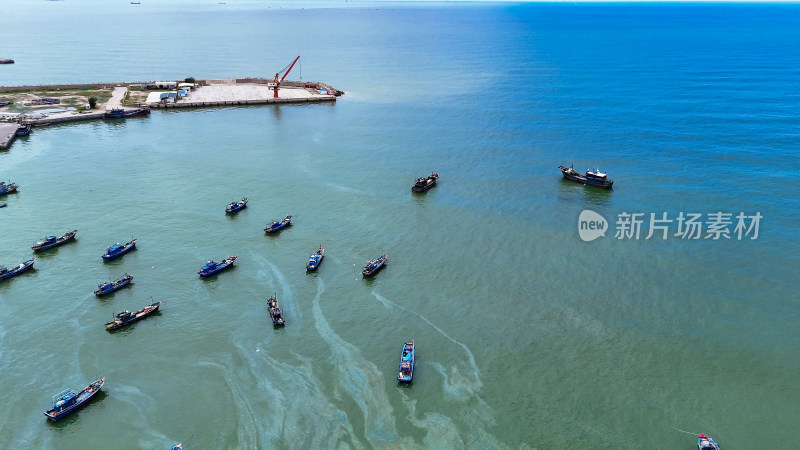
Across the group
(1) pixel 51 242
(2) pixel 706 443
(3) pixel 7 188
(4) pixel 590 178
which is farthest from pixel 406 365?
(3) pixel 7 188

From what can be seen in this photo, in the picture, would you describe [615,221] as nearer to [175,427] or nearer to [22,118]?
[175,427]

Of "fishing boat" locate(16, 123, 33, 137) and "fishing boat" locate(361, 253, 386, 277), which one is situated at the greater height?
"fishing boat" locate(16, 123, 33, 137)

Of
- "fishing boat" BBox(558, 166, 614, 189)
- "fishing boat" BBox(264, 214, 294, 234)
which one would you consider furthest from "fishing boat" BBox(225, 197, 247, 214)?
"fishing boat" BBox(558, 166, 614, 189)

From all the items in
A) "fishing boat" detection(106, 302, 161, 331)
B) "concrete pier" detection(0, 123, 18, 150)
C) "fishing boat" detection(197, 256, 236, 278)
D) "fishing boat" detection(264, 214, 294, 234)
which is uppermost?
"concrete pier" detection(0, 123, 18, 150)

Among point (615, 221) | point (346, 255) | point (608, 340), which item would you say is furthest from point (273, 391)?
point (615, 221)

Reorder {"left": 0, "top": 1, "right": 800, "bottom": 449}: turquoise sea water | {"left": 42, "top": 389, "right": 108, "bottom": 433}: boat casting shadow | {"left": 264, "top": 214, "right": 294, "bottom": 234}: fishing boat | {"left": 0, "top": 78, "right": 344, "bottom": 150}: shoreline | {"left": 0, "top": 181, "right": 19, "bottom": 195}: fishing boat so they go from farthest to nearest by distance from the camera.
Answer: {"left": 0, "top": 78, "right": 344, "bottom": 150}: shoreline, {"left": 0, "top": 181, "right": 19, "bottom": 195}: fishing boat, {"left": 264, "top": 214, "right": 294, "bottom": 234}: fishing boat, {"left": 0, "top": 1, "right": 800, "bottom": 449}: turquoise sea water, {"left": 42, "top": 389, "right": 108, "bottom": 433}: boat casting shadow

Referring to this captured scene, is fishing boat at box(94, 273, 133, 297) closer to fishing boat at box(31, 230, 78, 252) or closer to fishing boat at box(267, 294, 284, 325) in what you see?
fishing boat at box(31, 230, 78, 252)

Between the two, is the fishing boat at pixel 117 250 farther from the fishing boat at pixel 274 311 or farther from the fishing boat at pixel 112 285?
the fishing boat at pixel 274 311
